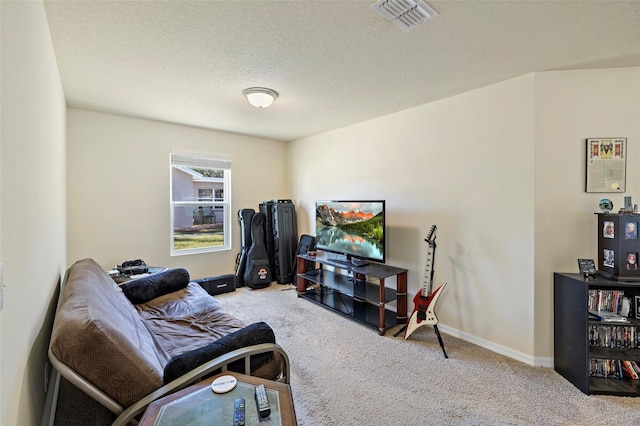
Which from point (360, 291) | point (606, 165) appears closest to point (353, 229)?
point (360, 291)

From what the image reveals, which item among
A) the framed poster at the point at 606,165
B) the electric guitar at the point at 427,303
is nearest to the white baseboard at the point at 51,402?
the electric guitar at the point at 427,303

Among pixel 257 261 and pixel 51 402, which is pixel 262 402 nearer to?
pixel 51 402

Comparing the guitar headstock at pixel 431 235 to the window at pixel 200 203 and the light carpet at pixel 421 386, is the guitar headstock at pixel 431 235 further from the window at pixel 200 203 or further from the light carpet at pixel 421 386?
the window at pixel 200 203

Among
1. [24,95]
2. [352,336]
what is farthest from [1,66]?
[352,336]

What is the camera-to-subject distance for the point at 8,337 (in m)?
0.92

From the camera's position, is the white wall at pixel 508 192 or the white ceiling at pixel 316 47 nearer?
the white ceiling at pixel 316 47

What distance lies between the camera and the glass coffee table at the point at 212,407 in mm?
1074

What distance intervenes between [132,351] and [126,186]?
313 centimetres

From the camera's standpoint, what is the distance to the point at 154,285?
2783mm

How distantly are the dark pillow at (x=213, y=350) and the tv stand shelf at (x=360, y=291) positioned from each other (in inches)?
63.6

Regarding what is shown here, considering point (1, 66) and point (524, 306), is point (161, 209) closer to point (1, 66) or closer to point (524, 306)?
point (1, 66)

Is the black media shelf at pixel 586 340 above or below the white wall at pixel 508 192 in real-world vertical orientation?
below

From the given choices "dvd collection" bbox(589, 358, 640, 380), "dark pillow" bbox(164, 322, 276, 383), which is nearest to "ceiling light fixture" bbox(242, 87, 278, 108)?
"dark pillow" bbox(164, 322, 276, 383)

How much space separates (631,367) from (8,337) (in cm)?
361
